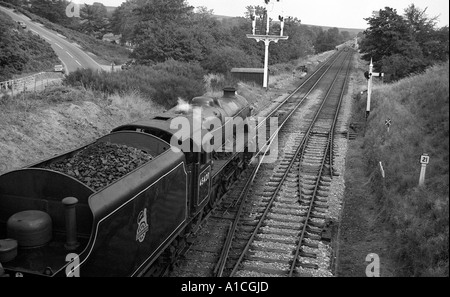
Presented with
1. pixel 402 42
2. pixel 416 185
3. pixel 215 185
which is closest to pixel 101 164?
pixel 215 185

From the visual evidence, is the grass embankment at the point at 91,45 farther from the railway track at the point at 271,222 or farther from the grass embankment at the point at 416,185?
the grass embankment at the point at 416,185

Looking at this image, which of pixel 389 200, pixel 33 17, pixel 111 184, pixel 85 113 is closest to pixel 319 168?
pixel 389 200

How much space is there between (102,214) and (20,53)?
3242 cm

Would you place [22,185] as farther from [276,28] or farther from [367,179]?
[276,28]

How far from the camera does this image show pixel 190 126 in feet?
30.1

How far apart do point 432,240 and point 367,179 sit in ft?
21.2

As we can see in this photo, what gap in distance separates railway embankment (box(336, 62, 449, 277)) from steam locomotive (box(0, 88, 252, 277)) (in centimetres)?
408

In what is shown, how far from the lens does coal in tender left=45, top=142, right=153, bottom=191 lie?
6.35 m

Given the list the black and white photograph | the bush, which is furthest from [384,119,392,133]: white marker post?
the bush

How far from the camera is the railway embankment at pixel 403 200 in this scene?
7.25 m

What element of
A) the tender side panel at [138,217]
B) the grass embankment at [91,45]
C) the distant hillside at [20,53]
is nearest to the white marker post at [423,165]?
the tender side panel at [138,217]

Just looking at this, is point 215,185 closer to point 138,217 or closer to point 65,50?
point 138,217

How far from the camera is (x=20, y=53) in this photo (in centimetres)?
3284

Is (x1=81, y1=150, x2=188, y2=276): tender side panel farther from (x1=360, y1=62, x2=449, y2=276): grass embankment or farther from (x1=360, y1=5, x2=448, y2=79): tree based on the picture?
(x1=360, y1=5, x2=448, y2=79): tree
